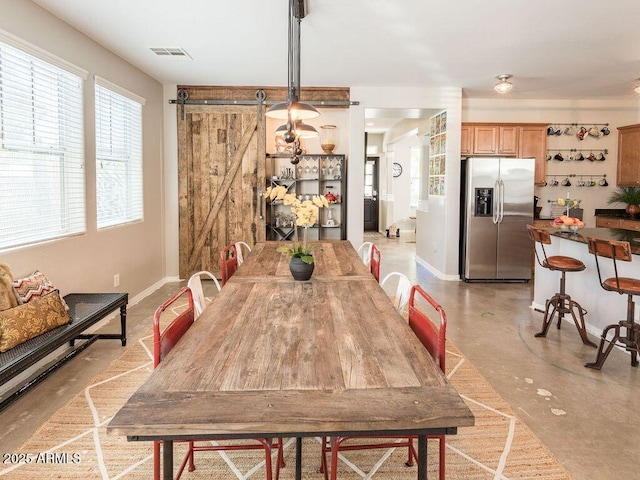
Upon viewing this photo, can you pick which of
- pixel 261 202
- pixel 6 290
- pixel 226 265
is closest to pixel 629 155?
pixel 261 202

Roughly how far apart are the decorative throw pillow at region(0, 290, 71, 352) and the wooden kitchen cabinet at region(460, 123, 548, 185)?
5.69m

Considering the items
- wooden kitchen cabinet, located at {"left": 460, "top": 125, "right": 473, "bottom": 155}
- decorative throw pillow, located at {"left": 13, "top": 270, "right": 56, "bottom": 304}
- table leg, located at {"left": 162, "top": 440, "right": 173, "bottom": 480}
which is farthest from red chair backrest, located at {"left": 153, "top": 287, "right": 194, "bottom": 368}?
wooden kitchen cabinet, located at {"left": 460, "top": 125, "right": 473, "bottom": 155}

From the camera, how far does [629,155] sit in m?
6.78

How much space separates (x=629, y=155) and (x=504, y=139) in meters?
1.93

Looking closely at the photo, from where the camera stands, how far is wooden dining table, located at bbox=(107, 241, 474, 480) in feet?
3.68

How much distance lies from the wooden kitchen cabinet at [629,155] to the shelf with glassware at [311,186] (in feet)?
14.2

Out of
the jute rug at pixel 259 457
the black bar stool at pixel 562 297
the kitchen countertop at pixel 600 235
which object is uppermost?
the kitchen countertop at pixel 600 235

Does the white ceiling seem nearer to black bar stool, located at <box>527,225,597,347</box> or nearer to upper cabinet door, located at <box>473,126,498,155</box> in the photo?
upper cabinet door, located at <box>473,126,498,155</box>

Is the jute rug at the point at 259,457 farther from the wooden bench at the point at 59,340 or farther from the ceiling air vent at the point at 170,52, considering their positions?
the ceiling air vent at the point at 170,52

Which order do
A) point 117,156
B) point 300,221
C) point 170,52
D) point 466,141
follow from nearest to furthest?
1. point 300,221
2. point 170,52
3. point 117,156
4. point 466,141

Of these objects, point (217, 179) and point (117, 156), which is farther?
point (217, 179)

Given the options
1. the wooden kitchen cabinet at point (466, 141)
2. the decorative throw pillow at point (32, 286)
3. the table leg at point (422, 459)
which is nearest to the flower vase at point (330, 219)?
the wooden kitchen cabinet at point (466, 141)

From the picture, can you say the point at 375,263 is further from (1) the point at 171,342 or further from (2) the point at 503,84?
(2) the point at 503,84

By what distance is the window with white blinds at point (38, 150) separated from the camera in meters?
3.04
